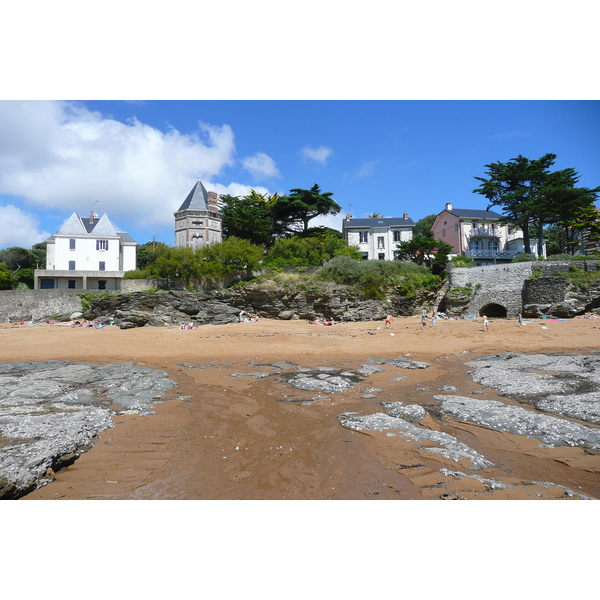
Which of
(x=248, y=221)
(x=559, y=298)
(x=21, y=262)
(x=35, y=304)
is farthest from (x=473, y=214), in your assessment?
(x=21, y=262)

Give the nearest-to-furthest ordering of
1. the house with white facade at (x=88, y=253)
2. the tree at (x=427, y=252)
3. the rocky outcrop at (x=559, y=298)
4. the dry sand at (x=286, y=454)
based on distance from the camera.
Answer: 1. the dry sand at (x=286, y=454)
2. the rocky outcrop at (x=559, y=298)
3. the tree at (x=427, y=252)
4. the house with white facade at (x=88, y=253)

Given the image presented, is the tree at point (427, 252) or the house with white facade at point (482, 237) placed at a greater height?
the house with white facade at point (482, 237)

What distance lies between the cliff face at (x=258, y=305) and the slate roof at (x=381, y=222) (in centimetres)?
1523

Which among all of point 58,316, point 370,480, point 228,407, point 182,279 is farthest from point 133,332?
point 370,480

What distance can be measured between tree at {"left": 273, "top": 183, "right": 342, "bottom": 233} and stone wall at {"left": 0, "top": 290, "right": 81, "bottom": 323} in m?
18.9

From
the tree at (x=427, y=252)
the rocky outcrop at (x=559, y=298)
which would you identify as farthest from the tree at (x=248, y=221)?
the rocky outcrop at (x=559, y=298)

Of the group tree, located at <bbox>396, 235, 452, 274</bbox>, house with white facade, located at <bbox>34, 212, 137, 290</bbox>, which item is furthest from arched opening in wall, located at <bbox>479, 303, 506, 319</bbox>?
house with white facade, located at <bbox>34, 212, 137, 290</bbox>

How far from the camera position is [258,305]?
75.7 feet

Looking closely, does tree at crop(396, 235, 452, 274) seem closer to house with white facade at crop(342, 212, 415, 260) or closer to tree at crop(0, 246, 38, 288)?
house with white facade at crop(342, 212, 415, 260)

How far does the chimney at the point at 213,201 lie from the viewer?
34.9m

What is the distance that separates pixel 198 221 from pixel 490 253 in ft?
98.3

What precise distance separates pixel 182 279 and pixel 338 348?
1653 centimetres

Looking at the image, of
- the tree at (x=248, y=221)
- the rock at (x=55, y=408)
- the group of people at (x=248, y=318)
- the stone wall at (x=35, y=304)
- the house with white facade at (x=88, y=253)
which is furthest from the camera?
the tree at (x=248, y=221)

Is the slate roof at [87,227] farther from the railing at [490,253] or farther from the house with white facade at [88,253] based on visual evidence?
the railing at [490,253]
